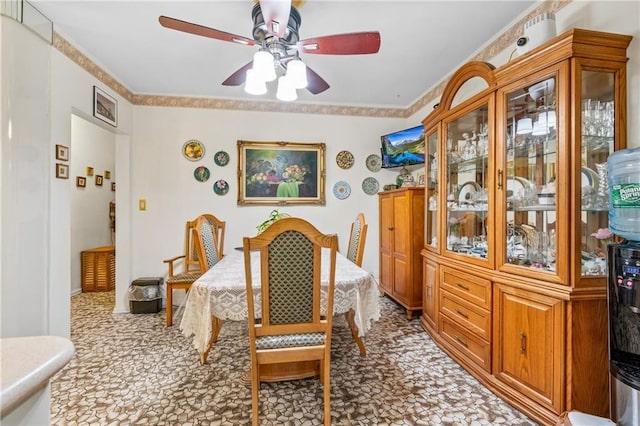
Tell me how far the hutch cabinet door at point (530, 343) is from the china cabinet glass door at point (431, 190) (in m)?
0.96

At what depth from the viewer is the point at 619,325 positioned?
1.33m

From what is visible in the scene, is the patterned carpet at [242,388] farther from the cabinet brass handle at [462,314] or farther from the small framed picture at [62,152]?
the small framed picture at [62,152]

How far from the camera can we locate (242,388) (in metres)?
1.96

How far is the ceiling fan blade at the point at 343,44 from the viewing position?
1.71 m

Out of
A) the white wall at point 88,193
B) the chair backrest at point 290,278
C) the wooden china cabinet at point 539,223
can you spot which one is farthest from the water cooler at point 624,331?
the white wall at point 88,193

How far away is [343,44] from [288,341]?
1.83 m

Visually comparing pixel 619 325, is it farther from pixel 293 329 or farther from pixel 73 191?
pixel 73 191

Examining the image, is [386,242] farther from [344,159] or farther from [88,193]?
[88,193]

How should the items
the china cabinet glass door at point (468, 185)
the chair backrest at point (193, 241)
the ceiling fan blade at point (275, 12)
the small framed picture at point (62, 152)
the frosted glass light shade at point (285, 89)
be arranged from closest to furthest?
the ceiling fan blade at point (275, 12) → the frosted glass light shade at point (285, 89) → the china cabinet glass door at point (468, 185) → the small framed picture at point (62, 152) → the chair backrest at point (193, 241)

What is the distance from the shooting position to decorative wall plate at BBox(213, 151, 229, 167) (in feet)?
12.2

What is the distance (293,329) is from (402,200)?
2.12m

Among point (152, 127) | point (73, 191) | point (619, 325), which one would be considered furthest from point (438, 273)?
point (73, 191)

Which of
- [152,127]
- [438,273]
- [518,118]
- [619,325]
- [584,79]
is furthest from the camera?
[152,127]

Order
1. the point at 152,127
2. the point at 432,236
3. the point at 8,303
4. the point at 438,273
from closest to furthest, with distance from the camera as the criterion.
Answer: the point at 8,303 < the point at 438,273 < the point at 432,236 < the point at 152,127
